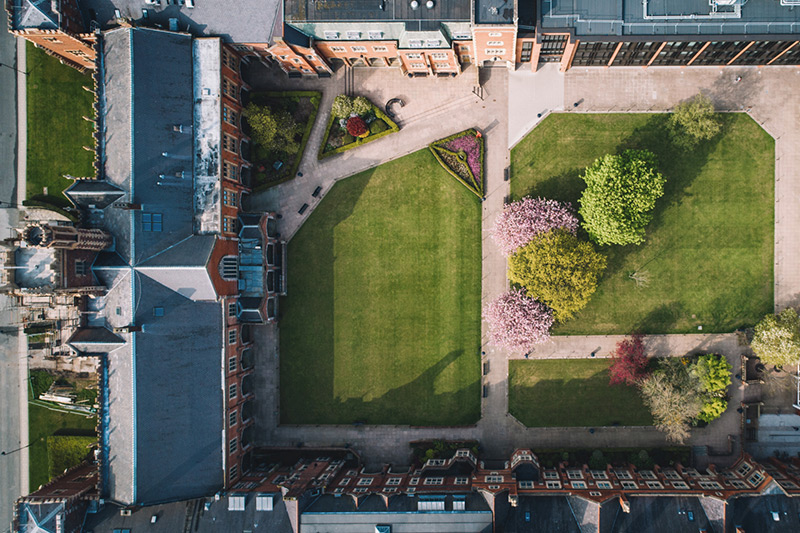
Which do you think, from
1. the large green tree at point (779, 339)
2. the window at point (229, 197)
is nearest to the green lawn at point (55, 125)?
the window at point (229, 197)

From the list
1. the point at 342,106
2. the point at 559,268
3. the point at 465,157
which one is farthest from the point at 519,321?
the point at 342,106

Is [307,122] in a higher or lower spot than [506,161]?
higher

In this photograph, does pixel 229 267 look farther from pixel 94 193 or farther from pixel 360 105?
pixel 360 105

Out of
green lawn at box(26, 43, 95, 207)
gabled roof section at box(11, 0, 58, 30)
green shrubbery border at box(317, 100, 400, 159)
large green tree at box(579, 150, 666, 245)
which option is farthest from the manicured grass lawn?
gabled roof section at box(11, 0, 58, 30)

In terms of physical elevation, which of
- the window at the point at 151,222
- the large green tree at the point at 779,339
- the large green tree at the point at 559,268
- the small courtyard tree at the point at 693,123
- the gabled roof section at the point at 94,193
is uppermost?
the small courtyard tree at the point at 693,123

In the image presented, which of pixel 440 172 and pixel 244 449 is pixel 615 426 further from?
pixel 244 449

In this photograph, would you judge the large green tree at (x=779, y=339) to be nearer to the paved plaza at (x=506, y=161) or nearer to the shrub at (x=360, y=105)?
the paved plaza at (x=506, y=161)
